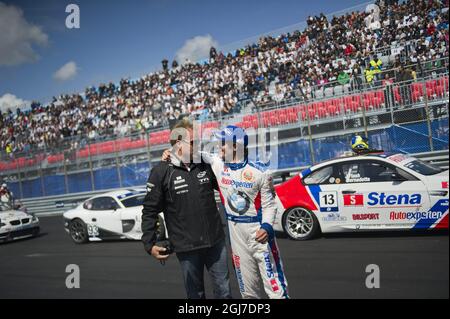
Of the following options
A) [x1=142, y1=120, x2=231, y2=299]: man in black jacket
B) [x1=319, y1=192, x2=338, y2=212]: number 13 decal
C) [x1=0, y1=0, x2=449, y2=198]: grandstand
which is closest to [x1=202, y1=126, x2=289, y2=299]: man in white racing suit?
[x1=142, y1=120, x2=231, y2=299]: man in black jacket

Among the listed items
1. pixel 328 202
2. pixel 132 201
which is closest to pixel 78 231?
pixel 132 201

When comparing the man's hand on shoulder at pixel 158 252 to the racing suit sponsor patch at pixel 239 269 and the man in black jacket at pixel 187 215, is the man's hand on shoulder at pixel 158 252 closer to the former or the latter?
the man in black jacket at pixel 187 215

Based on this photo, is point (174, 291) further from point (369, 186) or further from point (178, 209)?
point (369, 186)

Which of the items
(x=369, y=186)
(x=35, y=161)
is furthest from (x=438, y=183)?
(x=35, y=161)

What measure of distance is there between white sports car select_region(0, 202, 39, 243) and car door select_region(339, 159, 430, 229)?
391 inches

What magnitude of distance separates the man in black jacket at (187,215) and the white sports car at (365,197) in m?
4.58

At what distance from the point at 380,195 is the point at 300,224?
5.53 ft

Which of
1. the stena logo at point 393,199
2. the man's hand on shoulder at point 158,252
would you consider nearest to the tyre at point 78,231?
the stena logo at point 393,199

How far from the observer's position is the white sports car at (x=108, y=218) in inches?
429

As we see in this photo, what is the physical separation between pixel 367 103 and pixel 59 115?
2217 centimetres

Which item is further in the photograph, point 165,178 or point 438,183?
point 438,183

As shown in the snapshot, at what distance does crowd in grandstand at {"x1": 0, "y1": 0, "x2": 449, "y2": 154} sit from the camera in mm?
13625

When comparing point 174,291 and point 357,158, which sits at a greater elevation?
point 357,158
